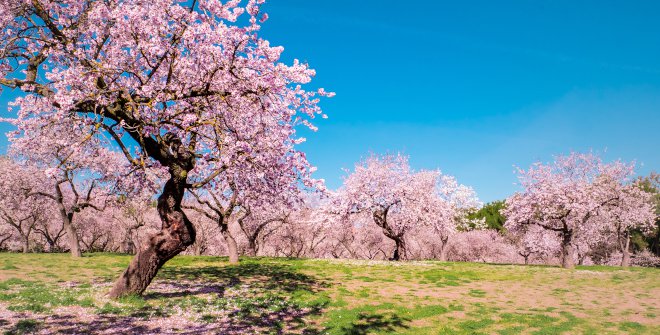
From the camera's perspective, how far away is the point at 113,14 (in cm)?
1245

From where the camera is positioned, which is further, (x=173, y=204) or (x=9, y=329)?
(x=173, y=204)

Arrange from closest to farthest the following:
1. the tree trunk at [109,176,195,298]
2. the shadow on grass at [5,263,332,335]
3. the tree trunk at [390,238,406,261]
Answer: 1. the shadow on grass at [5,263,332,335]
2. the tree trunk at [109,176,195,298]
3. the tree trunk at [390,238,406,261]

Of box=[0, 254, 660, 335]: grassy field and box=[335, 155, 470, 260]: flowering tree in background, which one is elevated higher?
box=[335, 155, 470, 260]: flowering tree in background

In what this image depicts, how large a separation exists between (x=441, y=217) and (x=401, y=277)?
17282 millimetres

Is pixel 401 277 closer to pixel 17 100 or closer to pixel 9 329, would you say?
pixel 9 329

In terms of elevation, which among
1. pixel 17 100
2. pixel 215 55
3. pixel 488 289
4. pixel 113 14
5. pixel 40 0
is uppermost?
pixel 40 0

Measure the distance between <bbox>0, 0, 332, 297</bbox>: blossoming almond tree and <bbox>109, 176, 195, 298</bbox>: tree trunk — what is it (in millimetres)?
39

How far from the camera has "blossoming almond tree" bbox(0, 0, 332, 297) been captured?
12.6 meters

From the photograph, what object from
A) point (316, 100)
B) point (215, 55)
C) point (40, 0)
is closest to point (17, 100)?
point (40, 0)

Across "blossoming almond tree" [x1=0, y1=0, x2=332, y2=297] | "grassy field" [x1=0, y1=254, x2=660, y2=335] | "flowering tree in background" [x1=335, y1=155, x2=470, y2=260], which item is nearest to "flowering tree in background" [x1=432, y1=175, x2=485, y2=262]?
"flowering tree in background" [x1=335, y1=155, x2=470, y2=260]

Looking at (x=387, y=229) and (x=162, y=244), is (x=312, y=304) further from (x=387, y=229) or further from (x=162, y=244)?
(x=387, y=229)

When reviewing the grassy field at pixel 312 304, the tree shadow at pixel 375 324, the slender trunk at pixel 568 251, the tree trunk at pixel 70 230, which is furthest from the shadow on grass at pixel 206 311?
the slender trunk at pixel 568 251

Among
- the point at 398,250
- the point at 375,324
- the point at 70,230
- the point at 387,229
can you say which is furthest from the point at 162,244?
the point at 398,250

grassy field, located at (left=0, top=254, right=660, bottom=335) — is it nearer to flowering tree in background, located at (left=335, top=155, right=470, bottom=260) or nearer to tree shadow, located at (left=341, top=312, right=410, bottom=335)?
tree shadow, located at (left=341, top=312, right=410, bottom=335)
